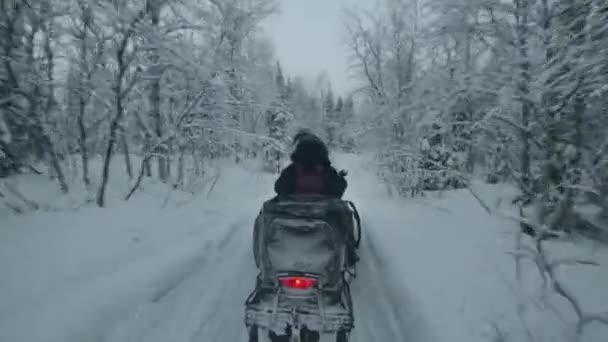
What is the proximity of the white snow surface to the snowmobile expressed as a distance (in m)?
0.66

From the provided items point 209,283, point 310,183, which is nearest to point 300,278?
point 310,183

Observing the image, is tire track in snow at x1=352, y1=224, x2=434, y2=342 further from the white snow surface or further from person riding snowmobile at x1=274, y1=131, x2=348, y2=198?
person riding snowmobile at x1=274, y1=131, x2=348, y2=198

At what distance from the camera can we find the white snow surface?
3.11 metres

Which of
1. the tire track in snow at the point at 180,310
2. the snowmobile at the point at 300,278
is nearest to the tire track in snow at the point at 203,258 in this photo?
the tire track in snow at the point at 180,310

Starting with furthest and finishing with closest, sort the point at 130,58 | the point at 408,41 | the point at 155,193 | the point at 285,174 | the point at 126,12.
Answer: the point at 408,41, the point at 155,193, the point at 130,58, the point at 126,12, the point at 285,174

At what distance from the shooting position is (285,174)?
4266 millimetres

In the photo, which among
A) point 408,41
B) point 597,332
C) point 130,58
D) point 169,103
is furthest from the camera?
A: point 408,41

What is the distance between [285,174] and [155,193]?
7.55 metres

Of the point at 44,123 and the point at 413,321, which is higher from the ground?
the point at 44,123

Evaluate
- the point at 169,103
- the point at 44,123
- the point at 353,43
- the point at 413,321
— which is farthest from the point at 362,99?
the point at 413,321

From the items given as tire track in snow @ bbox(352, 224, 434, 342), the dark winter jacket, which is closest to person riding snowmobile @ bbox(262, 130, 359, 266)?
the dark winter jacket

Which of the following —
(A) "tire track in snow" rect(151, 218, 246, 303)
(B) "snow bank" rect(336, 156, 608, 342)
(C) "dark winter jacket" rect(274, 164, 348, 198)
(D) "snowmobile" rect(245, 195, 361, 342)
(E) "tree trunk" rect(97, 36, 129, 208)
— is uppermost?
(E) "tree trunk" rect(97, 36, 129, 208)

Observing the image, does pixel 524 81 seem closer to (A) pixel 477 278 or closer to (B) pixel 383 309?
(A) pixel 477 278

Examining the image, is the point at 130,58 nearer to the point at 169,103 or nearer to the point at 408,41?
the point at 169,103
